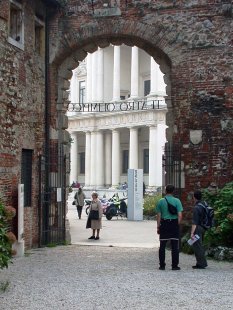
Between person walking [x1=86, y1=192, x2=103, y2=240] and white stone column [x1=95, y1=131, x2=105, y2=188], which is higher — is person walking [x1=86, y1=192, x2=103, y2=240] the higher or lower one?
the lower one

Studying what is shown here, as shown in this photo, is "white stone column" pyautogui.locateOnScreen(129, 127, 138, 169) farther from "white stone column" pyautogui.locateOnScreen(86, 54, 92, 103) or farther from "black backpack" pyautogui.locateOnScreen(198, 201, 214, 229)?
"black backpack" pyautogui.locateOnScreen(198, 201, 214, 229)

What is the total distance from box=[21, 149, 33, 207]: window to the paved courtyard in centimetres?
122

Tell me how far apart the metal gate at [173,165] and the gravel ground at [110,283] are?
1887 millimetres

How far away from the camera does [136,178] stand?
2730cm

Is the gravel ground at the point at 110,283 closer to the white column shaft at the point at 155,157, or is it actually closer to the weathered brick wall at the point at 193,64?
the weathered brick wall at the point at 193,64

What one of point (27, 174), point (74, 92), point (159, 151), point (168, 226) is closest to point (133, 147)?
point (159, 151)

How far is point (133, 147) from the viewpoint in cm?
4906

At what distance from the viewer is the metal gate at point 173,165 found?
1486 cm

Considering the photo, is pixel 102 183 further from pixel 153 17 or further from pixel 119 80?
pixel 153 17

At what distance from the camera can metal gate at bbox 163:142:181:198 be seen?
14.9 metres

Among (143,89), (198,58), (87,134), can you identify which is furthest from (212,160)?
(87,134)

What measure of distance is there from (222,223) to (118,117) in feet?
121

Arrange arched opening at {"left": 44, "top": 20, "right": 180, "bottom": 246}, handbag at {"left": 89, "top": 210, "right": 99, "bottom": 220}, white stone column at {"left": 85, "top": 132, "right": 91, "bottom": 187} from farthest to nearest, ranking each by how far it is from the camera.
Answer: white stone column at {"left": 85, "top": 132, "right": 91, "bottom": 187} < handbag at {"left": 89, "top": 210, "right": 99, "bottom": 220} < arched opening at {"left": 44, "top": 20, "right": 180, "bottom": 246}

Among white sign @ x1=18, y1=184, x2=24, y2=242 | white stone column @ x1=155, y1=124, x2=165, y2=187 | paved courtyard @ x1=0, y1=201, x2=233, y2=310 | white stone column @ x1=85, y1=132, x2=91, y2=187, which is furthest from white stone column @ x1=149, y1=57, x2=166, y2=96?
white sign @ x1=18, y1=184, x2=24, y2=242
